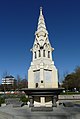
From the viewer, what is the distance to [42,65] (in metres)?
22.6

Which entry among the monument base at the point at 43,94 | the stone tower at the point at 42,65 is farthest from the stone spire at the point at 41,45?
the monument base at the point at 43,94

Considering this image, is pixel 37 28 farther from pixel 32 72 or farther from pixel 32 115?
pixel 32 115

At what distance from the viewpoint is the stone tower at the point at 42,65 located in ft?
74.6

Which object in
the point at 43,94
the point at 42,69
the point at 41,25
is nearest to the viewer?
the point at 43,94

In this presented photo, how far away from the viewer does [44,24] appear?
2483cm

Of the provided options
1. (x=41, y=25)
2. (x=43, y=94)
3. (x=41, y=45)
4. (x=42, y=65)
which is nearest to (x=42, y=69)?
(x=42, y=65)

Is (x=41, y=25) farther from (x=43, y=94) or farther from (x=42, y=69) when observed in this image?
(x=43, y=94)

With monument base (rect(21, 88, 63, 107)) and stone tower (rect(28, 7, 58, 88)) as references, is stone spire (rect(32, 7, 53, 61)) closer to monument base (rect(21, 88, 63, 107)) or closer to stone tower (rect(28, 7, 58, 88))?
stone tower (rect(28, 7, 58, 88))

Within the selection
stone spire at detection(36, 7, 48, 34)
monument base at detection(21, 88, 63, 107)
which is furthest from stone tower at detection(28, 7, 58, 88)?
monument base at detection(21, 88, 63, 107)

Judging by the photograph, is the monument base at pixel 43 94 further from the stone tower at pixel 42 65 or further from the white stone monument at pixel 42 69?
the stone tower at pixel 42 65

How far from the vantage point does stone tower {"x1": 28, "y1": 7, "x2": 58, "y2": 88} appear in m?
22.7

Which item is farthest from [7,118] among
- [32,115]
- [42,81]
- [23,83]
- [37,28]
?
[23,83]

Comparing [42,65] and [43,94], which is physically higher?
[42,65]

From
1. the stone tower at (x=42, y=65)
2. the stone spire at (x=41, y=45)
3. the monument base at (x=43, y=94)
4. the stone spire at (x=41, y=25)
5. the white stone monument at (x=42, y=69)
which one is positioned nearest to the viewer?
the monument base at (x=43, y=94)
